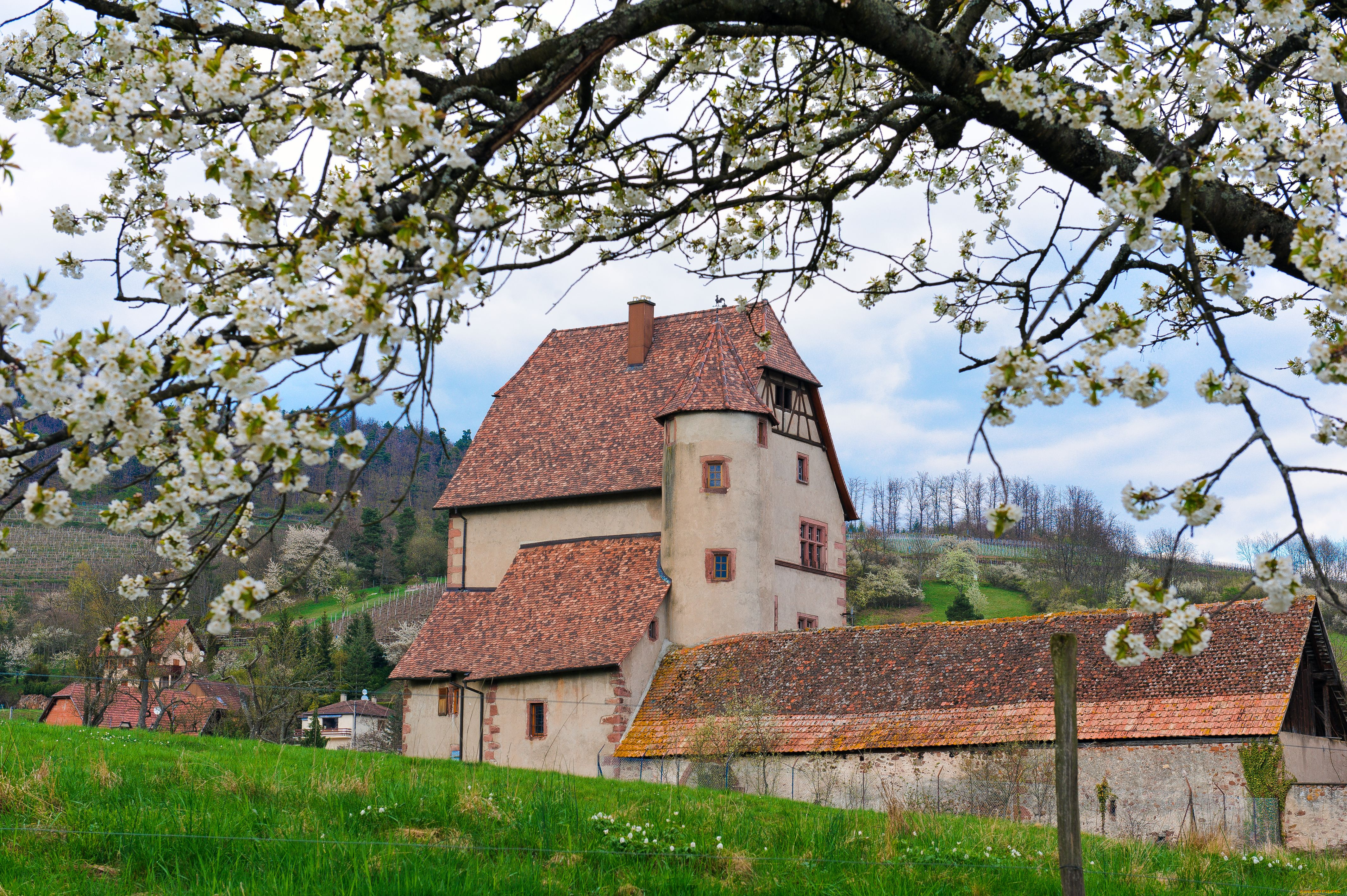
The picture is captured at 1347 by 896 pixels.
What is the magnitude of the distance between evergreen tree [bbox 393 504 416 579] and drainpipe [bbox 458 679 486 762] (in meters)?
60.4

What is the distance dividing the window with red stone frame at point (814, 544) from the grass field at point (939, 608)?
123 ft

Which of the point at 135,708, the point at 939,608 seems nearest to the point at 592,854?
the point at 135,708

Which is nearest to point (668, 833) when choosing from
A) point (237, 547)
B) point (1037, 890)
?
point (1037, 890)

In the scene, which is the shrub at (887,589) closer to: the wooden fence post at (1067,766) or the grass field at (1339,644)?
the grass field at (1339,644)

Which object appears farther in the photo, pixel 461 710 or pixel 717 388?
pixel 717 388

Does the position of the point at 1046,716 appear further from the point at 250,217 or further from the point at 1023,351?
the point at 250,217

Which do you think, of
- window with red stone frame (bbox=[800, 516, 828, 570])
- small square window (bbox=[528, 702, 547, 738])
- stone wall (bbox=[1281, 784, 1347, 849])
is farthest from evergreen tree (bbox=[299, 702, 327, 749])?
stone wall (bbox=[1281, 784, 1347, 849])

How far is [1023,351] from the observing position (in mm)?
4730

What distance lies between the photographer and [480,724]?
98.1 feet

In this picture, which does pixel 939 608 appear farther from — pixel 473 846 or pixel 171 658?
pixel 473 846

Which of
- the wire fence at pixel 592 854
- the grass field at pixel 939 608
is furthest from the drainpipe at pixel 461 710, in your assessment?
the grass field at pixel 939 608

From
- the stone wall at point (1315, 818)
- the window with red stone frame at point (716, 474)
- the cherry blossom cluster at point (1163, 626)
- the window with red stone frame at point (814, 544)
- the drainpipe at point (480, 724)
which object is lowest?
the stone wall at point (1315, 818)

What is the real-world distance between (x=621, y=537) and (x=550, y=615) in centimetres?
315

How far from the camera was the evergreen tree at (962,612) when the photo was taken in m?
70.3
